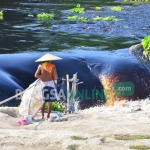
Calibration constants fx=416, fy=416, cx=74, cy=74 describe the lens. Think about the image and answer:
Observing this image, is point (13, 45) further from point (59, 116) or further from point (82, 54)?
point (59, 116)

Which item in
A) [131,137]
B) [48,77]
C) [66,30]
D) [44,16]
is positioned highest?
[44,16]

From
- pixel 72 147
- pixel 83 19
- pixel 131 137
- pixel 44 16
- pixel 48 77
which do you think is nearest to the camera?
pixel 72 147

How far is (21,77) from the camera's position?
55.3 ft

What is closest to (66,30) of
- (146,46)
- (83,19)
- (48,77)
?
(83,19)

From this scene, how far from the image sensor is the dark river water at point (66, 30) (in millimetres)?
23391

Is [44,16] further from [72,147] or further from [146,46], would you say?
[72,147]

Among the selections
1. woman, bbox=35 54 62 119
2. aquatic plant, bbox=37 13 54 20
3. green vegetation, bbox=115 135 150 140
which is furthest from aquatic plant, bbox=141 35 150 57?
aquatic plant, bbox=37 13 54 20

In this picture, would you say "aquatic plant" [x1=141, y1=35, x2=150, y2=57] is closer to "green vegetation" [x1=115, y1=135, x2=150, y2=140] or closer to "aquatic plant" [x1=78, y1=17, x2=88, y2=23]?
"aquatic plant" [x1=78, y1=17, x2=88, y2=23]

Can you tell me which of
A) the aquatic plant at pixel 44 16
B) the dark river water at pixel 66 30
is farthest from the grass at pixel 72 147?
the aquatic plant at pixel 44 16

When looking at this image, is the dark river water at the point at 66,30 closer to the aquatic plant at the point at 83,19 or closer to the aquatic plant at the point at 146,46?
the aquatic plant at the point at 83,19

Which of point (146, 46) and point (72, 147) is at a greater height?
point (146, 46)

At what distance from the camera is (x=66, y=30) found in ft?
93.5

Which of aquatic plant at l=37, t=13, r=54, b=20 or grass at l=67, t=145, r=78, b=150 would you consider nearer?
grass at l=67, t=145, r=78, b=150

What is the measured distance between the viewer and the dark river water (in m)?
23.4
